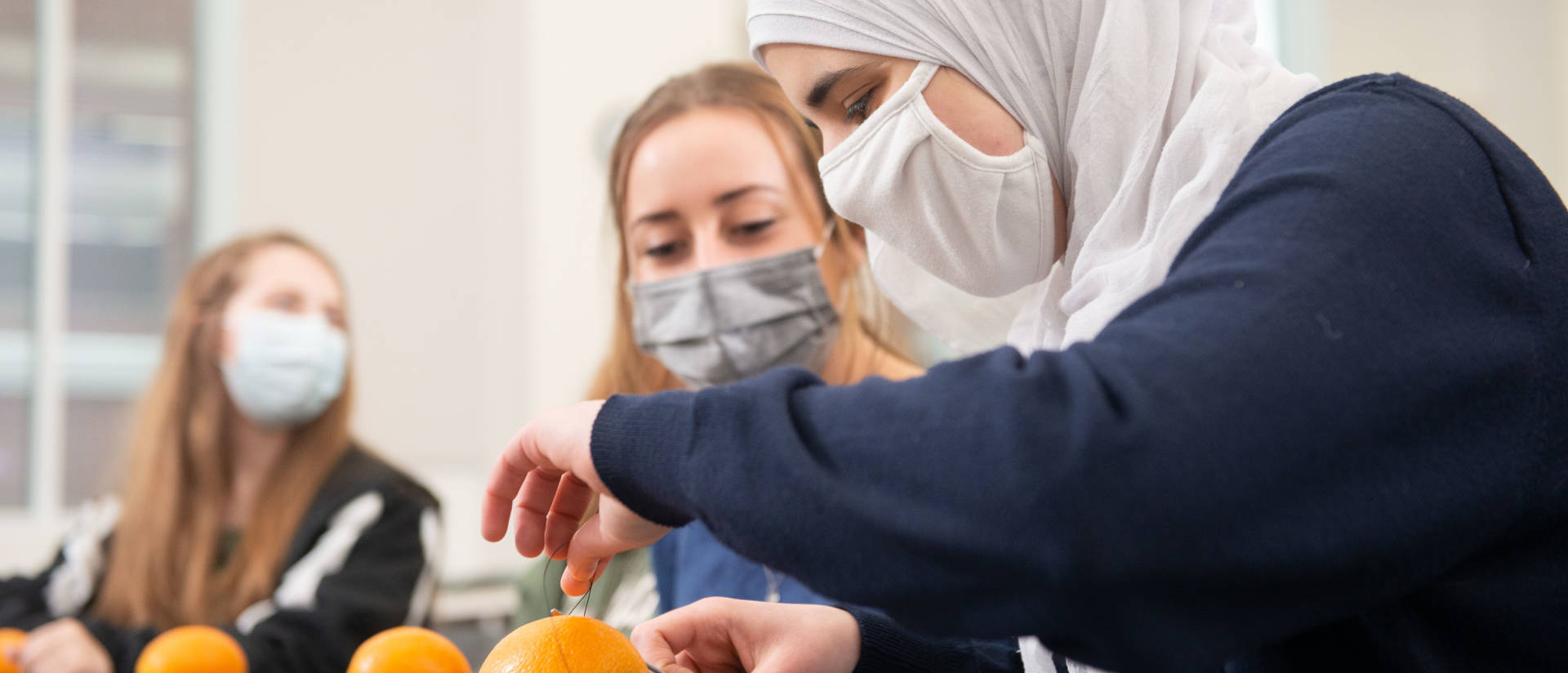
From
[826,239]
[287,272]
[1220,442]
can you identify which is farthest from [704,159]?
[287,272]

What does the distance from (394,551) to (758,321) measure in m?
1.16

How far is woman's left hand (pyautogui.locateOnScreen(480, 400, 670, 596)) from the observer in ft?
2.20

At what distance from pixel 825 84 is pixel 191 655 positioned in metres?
1.05

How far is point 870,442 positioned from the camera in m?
0.57

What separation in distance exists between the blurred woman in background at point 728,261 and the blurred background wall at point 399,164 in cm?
188

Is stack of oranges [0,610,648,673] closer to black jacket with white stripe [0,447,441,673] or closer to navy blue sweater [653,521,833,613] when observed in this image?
black jacket with white stripe [0,447,441,673]

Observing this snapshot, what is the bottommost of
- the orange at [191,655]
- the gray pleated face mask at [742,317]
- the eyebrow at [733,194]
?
the orange at [191,655]

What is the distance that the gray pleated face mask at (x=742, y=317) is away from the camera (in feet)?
5.49

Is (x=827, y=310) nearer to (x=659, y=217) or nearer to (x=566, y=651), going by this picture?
(x=659, y=217)

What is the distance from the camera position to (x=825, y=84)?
3.11 ft

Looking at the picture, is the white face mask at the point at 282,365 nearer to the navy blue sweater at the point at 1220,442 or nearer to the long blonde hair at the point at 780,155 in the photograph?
the long blonde hair at the point at 780,155

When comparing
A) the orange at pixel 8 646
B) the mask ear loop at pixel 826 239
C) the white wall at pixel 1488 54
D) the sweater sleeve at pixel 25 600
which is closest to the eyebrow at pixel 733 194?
the mask ear loop at pixel 826 239

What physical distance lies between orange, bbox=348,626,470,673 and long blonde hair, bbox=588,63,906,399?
79cm

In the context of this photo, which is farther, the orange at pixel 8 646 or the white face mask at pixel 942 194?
the orange at pixel 8 646
